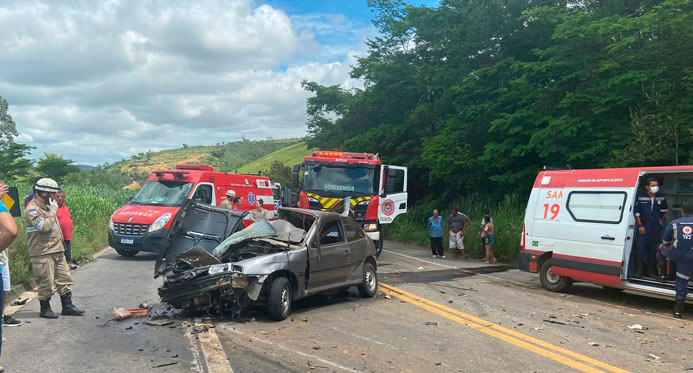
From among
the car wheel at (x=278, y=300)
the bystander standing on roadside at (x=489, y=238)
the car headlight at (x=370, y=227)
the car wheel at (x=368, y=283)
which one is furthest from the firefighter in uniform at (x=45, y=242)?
the bystander standing on roadside at (x=489, y=238)

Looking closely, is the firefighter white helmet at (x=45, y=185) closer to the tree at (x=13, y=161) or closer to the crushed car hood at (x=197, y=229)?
the crushed car hood at (x=197, y=229)

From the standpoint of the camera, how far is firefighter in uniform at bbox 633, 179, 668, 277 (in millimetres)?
9883

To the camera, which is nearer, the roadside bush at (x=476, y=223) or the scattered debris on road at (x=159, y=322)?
the scattered debris on road at (x=159, y=322)

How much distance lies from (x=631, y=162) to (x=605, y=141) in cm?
260

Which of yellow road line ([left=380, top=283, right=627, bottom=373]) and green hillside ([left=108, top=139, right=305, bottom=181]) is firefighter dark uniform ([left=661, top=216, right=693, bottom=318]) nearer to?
yellow road line ([left=380, top=283, right=627, bottom=373])

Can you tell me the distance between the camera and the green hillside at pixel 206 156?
12800 centimetres

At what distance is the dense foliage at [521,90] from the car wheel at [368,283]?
987 cm

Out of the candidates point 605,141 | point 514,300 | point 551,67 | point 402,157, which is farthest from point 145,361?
point 402,157

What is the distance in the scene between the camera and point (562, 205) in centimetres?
1088

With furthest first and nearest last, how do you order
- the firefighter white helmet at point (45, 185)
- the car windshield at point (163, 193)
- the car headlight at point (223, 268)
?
1. the car windshield at point (163, 193)
2. the car headlight at point (223, 268)
3. the firefighter white helmet at point (45, 185)

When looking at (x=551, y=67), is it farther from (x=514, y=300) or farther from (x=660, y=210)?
(x=514, y=300)

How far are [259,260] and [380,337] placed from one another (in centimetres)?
194

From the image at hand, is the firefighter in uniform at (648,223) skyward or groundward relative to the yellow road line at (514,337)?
skyward

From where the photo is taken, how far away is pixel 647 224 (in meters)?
9.92
